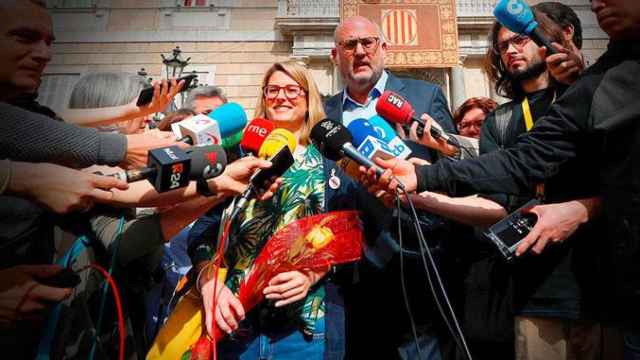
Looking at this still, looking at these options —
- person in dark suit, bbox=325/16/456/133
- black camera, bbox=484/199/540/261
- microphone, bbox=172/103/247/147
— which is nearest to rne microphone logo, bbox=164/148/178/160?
microphone, bbox=172/103/247/147

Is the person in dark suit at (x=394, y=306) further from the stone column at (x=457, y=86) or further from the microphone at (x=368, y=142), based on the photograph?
the stone column at (x=457, y=86)

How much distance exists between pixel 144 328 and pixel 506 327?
1.38 meters

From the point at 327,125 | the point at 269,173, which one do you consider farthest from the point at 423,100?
the point at 269,173

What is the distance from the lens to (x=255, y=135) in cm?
152

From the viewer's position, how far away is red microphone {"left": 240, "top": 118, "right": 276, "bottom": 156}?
1.50m

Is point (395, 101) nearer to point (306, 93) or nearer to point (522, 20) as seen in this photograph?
point (306, 93)

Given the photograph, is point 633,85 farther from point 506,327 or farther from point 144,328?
point 144,328

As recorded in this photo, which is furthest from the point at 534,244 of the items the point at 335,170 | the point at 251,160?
the point at 251,160

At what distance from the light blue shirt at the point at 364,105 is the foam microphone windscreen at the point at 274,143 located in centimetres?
83

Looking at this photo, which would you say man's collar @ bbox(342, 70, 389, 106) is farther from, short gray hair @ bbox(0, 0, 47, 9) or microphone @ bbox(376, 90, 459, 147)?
short gray hair @ bbox(0, 0, 47, 9)

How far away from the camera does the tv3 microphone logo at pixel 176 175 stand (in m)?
1.03

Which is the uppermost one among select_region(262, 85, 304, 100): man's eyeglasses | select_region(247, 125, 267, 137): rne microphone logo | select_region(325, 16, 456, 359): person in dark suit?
select_region(262, 85, 304, 100): man's eyeglasses

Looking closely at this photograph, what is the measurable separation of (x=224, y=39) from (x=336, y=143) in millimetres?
10990

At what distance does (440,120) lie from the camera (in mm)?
2086
